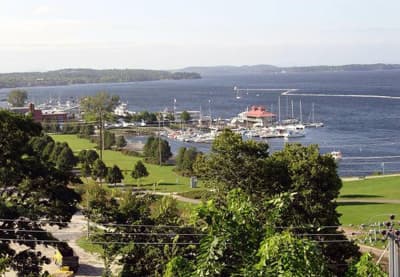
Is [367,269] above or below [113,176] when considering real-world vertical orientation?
above

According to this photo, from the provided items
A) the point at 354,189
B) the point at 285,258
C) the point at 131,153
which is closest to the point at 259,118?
the point at 131,153

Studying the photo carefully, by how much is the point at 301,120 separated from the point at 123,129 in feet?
62.3

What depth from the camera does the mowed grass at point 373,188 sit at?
25391mm

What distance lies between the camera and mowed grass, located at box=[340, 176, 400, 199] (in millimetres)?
25391

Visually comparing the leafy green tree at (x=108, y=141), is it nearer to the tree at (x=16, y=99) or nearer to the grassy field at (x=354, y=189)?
the grassy field at (x=354, y=189)

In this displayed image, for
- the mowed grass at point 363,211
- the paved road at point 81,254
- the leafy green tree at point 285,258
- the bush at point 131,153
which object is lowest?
the bush at point 131,153

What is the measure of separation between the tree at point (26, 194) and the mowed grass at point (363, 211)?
32.0 ft

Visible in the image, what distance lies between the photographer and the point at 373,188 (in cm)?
2755

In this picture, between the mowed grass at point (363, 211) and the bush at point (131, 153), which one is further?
the bush at point (131, 153)

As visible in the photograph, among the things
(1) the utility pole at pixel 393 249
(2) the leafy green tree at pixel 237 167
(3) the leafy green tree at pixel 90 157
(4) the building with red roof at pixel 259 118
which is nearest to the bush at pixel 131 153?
(3) the leafy green tree at pixel 90 157

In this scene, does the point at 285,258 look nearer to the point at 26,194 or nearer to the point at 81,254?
the point at 26,194

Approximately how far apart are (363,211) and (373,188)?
600 centimetres

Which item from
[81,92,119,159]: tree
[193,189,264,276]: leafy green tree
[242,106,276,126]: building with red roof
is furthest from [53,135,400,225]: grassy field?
[242,106,276,126]: building with red roof

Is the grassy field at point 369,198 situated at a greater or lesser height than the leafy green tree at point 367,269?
lesser
